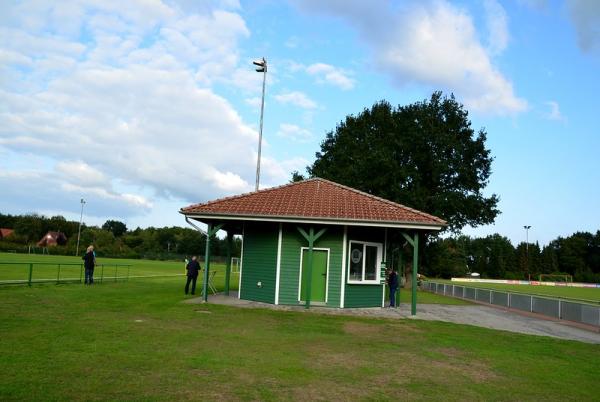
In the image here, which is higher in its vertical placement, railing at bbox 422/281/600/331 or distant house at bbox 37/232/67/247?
distant house at bbox 37/232/67/247

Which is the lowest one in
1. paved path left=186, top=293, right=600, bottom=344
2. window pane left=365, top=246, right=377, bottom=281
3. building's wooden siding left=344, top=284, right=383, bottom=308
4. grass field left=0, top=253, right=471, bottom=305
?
grass field left=0, top=253, right=471, bottom=305

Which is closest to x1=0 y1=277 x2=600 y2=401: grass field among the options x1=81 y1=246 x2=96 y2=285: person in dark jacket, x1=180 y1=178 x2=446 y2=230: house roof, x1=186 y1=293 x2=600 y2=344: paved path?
x1=186 y1=293 x2=600 y2=344: paved path

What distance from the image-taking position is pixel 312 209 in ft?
55.0

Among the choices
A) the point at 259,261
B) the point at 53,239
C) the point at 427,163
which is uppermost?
the point at 427,163

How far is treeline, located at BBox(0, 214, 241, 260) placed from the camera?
93.6m

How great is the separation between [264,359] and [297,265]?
8.77 m

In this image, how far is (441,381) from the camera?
7469 millimetres

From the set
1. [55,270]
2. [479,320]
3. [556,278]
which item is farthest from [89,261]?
[556,278]

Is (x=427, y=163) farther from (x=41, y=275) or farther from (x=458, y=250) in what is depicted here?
(x=458, y=250)

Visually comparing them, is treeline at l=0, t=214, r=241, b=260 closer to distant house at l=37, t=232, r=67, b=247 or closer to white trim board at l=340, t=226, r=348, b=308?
distant house at l=37, t=232, r=67, b=247

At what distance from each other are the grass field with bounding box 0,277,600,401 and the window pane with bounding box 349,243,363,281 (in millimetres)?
3667

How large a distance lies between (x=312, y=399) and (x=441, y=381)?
236 centimetres

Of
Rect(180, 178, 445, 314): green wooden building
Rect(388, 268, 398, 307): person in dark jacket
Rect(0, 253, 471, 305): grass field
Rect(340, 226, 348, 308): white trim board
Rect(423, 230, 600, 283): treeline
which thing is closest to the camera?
Rect(180, 178, 445, 314): green wooden building

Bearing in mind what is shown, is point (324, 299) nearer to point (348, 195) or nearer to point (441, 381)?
point (348, 195)
